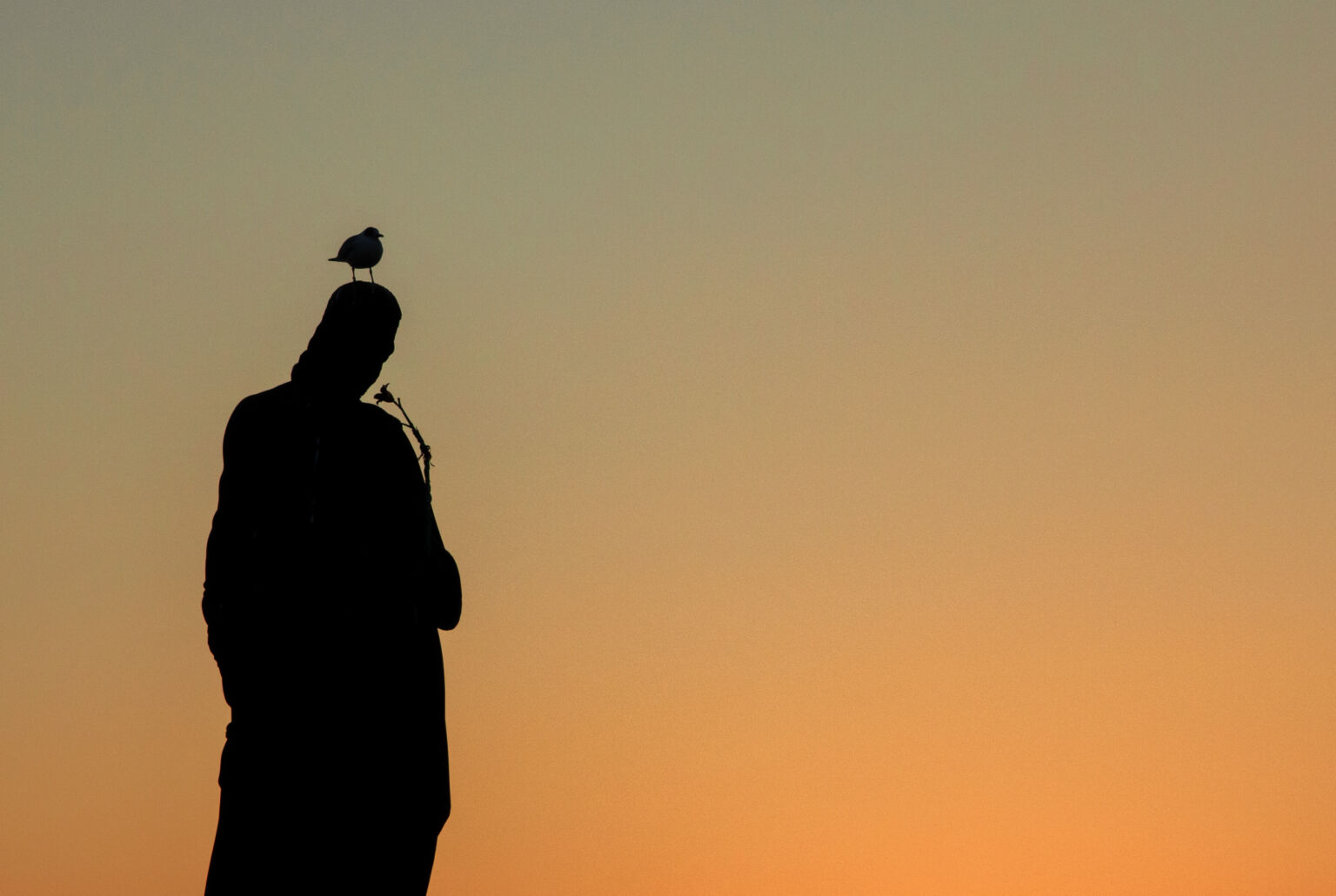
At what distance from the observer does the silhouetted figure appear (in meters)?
11.3

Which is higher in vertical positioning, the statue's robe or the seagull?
the seagull

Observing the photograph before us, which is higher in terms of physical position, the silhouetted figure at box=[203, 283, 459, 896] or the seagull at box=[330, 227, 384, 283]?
the seagull at box=[330, 227, 384, 283]

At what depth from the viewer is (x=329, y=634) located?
11359mm

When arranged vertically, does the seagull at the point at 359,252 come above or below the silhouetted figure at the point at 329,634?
above

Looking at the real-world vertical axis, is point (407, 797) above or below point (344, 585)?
below

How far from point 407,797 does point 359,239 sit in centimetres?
240

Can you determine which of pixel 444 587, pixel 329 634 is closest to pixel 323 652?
pixel 329 634

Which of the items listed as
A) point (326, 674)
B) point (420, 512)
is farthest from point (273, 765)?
point (420, 512)

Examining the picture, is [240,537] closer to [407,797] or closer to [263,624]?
[263,624]

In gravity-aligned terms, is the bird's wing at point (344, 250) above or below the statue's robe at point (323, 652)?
above

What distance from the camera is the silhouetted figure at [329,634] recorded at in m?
11.3

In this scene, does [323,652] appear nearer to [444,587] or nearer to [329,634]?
[329,634]

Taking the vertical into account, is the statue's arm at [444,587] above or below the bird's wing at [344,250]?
below

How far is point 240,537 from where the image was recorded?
11.4 m
